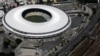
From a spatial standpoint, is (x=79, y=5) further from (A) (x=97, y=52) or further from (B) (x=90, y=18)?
(A) (x=97, y=52)

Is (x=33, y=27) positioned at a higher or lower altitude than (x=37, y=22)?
lower

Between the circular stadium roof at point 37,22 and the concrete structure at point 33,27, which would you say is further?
the circular stadium roof at point 37,22

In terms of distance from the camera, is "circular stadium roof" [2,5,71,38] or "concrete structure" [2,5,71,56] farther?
"circular stadium roof" [2,5,71,38]

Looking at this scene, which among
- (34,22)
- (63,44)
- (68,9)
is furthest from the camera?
(68,9)

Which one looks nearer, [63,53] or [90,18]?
[63,53]

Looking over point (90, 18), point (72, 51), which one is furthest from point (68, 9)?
point (72, 51)
